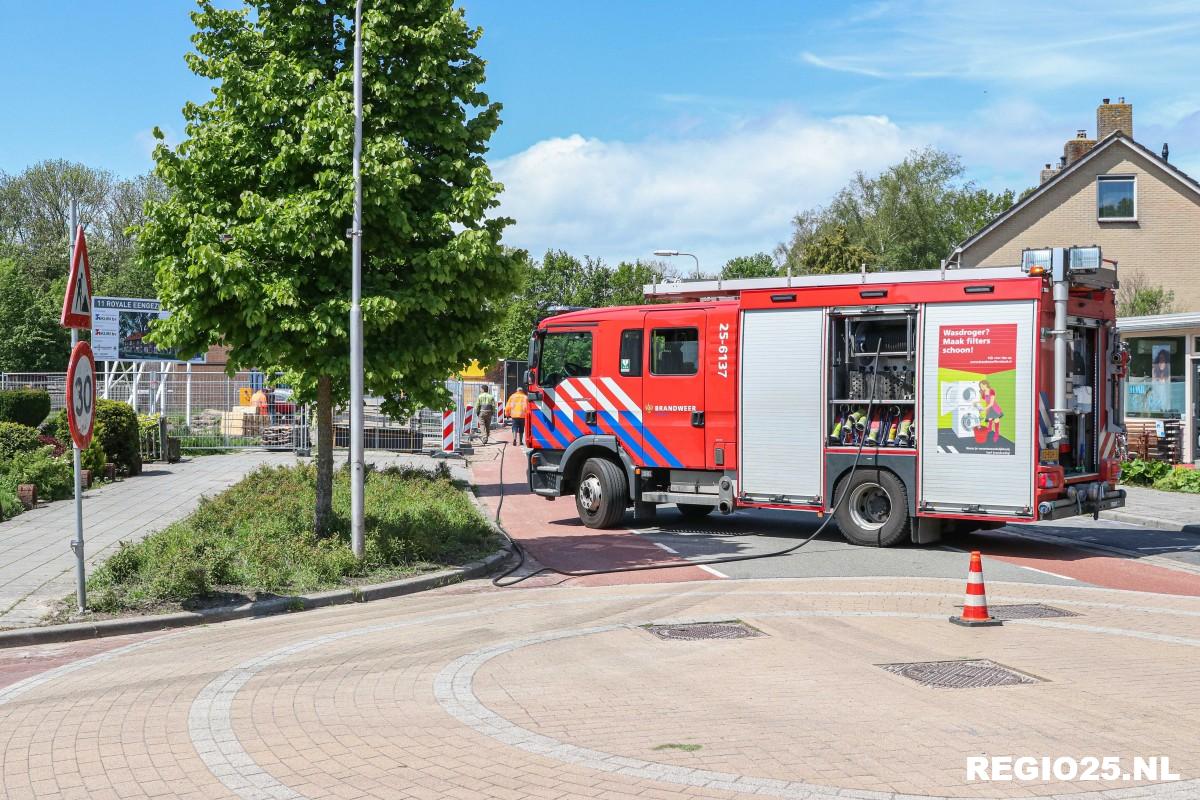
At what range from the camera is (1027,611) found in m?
10.1

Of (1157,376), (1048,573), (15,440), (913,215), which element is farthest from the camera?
(913,215)

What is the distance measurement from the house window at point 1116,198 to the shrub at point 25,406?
103 feet

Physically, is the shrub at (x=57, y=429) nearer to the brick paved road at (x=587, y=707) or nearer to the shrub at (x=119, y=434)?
the shrub at (x=119, y=434)

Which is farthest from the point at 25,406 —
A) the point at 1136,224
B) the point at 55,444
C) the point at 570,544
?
the point at 1136,224

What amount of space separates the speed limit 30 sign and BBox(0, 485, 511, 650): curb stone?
151 cm

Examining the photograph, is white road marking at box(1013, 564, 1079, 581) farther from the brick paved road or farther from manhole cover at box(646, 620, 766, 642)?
manhole cover at box(646, 620, 766, 642)

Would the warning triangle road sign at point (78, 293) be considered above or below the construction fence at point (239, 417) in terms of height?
above

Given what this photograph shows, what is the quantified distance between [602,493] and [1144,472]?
1200 centimetres

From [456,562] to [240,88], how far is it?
5.52 m

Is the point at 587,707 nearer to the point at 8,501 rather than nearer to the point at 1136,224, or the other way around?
the point at 8,501

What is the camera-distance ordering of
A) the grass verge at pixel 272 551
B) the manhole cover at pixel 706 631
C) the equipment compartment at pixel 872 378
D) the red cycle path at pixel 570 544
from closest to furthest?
the manhole cover at pixel 706 631 < the grass verge at pixel 272 551 < the red cycle path at pixel 570 544 < the equipment compartment at pixel 872 378

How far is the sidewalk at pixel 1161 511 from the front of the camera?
53.6 ft

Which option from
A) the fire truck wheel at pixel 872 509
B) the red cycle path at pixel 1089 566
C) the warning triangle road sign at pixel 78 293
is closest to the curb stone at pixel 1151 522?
the red cycle path at pixel 1089 566

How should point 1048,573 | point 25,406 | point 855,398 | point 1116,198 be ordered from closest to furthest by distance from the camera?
point 1048,573
point 855,398
point 25,406
point 1116,198
